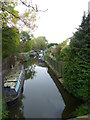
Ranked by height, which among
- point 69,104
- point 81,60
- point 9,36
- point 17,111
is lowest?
point 17,111

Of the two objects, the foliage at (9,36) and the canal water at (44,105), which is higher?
the foliage at (9,36)

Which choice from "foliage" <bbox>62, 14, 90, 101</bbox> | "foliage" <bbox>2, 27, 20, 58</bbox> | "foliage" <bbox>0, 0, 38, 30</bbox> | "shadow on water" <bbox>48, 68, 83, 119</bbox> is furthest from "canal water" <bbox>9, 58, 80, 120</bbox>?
"foliage" <bbox>0, 0, 38, 30</bbox>

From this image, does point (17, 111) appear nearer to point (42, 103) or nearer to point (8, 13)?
point (42, 103)

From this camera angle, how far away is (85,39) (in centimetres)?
349

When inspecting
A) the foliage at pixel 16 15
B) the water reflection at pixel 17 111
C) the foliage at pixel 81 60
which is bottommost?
the water reflection at pixel 17 111

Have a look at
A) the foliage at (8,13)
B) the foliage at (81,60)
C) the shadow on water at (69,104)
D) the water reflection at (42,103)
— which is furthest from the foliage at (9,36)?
the shadow on water at (69,104)

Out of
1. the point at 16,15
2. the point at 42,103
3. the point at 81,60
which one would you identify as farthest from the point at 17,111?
the point at 16,15

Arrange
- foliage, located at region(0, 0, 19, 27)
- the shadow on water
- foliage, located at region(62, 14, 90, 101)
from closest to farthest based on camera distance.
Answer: foliage, located at region(0, 0, 19, 27) → foliage, located at region(62, 14, 90, 101) → the shadow on water

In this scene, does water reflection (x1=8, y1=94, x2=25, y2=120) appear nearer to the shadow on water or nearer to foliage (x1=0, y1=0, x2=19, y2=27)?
the shadow on water

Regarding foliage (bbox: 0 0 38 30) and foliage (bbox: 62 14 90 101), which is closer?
foliage (bbox: 0 0 38 30)

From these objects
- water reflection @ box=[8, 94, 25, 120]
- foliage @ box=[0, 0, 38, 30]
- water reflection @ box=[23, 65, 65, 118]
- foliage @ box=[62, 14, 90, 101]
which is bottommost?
water reflection @ box=[8, 94, 25, 120]

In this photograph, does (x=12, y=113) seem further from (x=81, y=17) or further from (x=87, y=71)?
(x=81, y=17)

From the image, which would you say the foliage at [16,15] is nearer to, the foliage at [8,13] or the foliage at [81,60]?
the foliage at [8,13]

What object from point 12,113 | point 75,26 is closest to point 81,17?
point 75,26
